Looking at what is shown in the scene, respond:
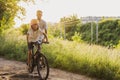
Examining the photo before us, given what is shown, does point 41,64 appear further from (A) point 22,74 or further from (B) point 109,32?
(B) point 109,32

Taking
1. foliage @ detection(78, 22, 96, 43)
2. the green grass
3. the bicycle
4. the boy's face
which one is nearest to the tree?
the green grass

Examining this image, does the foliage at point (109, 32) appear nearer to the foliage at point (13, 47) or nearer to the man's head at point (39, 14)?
the foliage at point (13, 47)

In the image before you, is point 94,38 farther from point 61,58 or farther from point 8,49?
point 61,58

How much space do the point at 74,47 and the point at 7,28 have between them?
8.72 metres

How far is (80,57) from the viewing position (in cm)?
1413

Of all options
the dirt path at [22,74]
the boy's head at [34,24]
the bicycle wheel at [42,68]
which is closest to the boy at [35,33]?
the boy's head at [34,24]

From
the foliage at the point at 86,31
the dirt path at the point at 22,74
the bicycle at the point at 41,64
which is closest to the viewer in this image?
the bicycle at the point at 41,64

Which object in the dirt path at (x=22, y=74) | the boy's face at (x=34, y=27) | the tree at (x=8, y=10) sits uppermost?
the tree at (x=8, y=10)

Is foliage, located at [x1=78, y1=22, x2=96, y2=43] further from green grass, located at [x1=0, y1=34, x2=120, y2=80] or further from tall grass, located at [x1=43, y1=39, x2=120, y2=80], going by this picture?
tall grass, located at [x1=43, y1=39, x2=120, y2=80]

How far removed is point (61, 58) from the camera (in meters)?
14.6

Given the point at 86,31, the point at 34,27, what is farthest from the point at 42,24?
the point at 86,31

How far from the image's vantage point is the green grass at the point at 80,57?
12.8 m

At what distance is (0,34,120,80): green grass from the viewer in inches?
502

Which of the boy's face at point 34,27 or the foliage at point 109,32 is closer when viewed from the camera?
the boy's face at point 34,27
